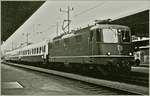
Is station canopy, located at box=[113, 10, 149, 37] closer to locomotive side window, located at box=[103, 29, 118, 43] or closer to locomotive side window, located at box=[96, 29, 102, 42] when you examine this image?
locomotive side window, located at box=[103, 29, 118, 43]

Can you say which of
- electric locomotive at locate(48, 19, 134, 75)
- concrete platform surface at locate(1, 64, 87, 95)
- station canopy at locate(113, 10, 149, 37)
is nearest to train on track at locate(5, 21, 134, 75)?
electric locomotive at locate(48, 19, 134, 75)

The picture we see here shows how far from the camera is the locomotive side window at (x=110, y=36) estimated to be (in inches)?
653

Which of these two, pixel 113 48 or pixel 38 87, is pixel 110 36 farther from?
pixel 38 87

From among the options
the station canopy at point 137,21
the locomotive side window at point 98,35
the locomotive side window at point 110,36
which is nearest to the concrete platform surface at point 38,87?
the locomotive side window at point 98,35

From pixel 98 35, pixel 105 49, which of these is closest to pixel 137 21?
pixel 98 35

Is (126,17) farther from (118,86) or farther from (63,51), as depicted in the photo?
(118,86)

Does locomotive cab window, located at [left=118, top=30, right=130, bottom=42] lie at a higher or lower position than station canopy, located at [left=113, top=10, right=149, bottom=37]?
lower

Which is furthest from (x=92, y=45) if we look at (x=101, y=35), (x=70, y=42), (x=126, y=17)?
(x=126, y=17)

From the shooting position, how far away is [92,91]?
37.4 ft

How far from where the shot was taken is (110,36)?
16.8 meters

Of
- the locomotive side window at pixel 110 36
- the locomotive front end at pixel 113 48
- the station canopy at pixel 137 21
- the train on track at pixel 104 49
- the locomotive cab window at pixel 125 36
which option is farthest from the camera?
the station canopy at pixel 137 21

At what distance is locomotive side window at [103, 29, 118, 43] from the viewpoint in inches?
653

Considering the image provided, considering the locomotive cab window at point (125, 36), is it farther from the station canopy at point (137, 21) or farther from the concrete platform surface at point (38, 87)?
the station canopy at point (137, 21)

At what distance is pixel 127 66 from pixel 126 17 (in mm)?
8656
